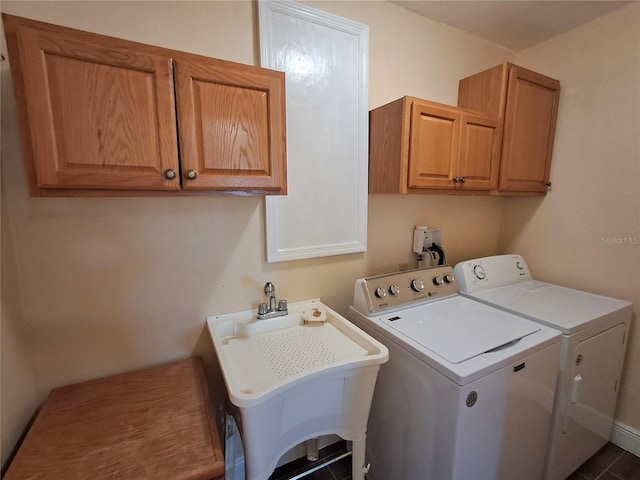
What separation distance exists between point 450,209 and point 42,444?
7.81ft

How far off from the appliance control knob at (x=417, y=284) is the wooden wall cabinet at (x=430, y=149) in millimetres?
514

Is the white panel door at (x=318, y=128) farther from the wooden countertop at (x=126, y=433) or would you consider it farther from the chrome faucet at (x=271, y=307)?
the wooden countertop at (x=126, y=433)

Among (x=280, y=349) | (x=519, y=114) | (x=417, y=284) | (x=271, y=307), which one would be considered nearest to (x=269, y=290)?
(x=271, y=307)

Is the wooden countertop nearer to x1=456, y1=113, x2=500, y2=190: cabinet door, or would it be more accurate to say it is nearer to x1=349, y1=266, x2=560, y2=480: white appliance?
x1=349, y1=266, x2=560, y2=480: white appliance

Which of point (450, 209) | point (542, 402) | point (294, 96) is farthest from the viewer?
point (450, 209)

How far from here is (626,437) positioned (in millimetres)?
1734

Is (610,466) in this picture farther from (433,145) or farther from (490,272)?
(433,145)

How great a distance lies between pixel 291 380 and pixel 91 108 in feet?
3.44

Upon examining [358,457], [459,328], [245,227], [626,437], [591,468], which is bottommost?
[591,468]

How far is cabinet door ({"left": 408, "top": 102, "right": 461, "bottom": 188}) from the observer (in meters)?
1.44

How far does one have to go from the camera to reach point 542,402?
4.17 feet

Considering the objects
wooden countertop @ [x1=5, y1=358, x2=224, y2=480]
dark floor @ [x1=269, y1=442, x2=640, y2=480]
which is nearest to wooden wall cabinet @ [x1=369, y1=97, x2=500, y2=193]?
wooden countertop @ [x1=5, y1=358, x2=224, y2=480]

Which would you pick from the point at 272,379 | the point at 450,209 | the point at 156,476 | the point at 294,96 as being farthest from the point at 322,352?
the point at 450,209

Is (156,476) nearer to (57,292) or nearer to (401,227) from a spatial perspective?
(57,292)
